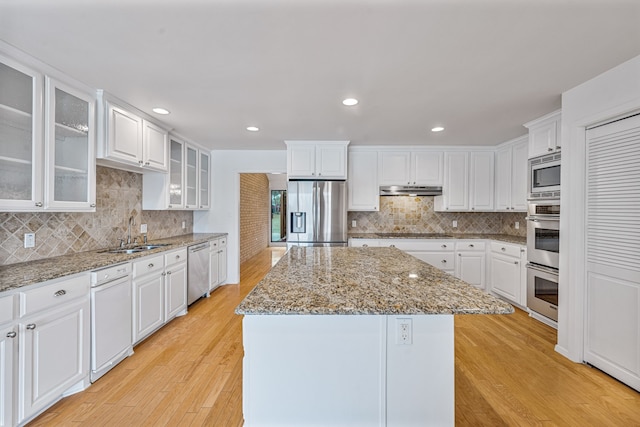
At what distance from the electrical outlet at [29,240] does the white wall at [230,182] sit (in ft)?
8.68

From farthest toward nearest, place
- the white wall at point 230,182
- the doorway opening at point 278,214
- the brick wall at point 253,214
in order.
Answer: the doorway opening at point 278,214, the brick wall at point 253,214, the white wall at point 230,182

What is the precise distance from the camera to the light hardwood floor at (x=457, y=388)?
1.77 metres

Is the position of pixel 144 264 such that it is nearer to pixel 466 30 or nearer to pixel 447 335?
pixel 447 335

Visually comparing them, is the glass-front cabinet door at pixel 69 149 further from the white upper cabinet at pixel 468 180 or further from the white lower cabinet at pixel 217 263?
the white upper cabinet at pixel 468 180

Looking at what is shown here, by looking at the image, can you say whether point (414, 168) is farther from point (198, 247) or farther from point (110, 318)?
point (110, 318)

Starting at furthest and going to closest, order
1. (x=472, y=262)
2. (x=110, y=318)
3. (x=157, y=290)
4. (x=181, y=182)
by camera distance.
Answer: (x=472, y=262) < (x=181, y=182) < (x=157, y=290) < (x=110, y=318)

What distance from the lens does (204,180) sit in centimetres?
458

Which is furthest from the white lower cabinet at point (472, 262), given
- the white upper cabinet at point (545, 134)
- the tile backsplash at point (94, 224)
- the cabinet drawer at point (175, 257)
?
the tile backsplash at point (94, 224)

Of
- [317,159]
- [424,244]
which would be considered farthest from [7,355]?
[424,244]

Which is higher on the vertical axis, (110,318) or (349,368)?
(349,368)

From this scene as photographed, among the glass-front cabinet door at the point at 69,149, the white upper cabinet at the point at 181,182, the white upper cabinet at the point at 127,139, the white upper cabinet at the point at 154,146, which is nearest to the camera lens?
the glass-front cabinet door at the point at 69,149

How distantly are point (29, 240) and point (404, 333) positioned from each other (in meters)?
2.75

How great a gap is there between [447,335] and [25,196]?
8.75 feet

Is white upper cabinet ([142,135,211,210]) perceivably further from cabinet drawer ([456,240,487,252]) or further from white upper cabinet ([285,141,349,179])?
cabinet drawer ([456,240,487,252])
